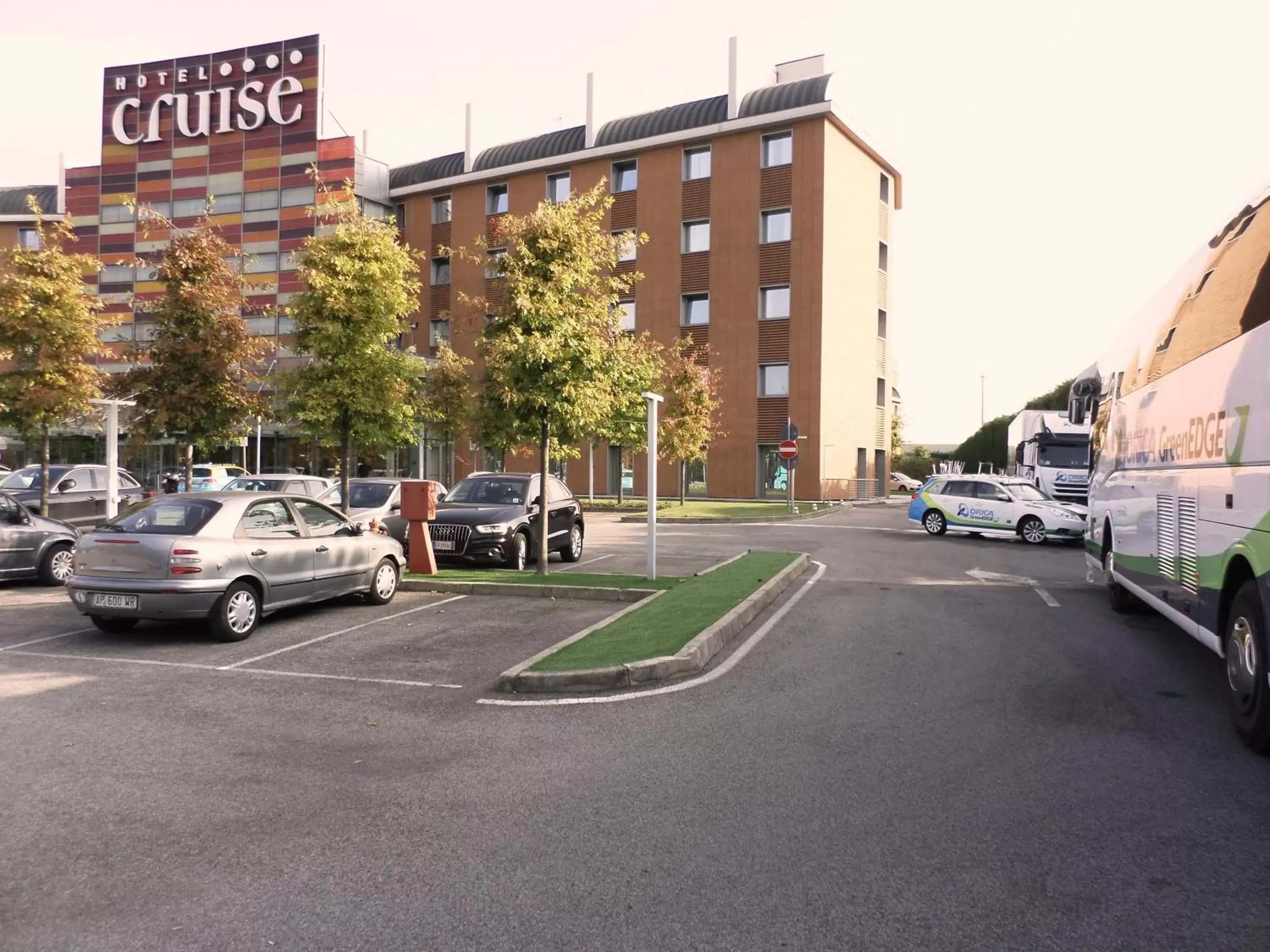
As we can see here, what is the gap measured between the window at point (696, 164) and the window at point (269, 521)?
1355 inches

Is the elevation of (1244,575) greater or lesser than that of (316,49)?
lesser

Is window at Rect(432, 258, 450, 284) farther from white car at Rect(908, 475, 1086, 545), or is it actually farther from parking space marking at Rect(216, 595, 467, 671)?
parking space marking at Rect(216, 595, 467, 671)

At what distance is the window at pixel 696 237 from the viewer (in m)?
40.8

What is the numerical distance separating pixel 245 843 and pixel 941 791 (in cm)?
342

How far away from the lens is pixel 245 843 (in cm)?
401

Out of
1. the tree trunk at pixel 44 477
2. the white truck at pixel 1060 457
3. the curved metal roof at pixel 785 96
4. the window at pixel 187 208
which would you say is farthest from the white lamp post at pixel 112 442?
the window at pixel 187 208

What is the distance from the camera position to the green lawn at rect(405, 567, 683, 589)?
1230 cm

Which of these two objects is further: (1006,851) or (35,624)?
(35,624)

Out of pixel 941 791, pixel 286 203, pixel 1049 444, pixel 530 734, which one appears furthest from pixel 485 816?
pixel 286 203

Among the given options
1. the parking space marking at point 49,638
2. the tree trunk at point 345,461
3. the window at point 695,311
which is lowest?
the parking space marking at point 49,638

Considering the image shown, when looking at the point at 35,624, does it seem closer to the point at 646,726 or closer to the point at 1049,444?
the point at 646,726

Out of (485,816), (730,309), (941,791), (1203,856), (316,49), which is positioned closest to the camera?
(1203,856)

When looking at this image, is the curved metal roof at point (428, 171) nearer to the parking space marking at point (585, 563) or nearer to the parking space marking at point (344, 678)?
the parking space marking at point (585, 563)

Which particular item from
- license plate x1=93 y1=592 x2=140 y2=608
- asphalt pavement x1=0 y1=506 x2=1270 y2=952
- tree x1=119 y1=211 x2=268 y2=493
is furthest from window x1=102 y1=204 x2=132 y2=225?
asphalt pavement x1=0 y1=506 x2=1270 y2=952
